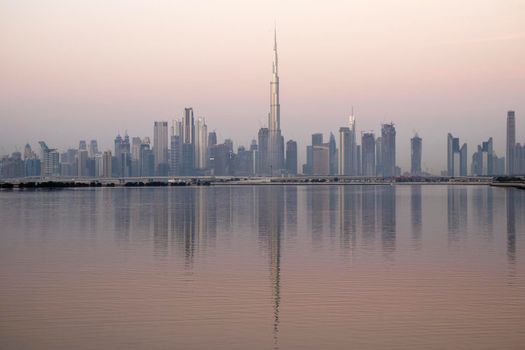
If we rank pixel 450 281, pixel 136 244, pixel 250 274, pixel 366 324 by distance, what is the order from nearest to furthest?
pixel 366 324
pixel 450 281
pixel 250 274
pixel 136 244

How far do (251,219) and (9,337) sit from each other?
120 ft

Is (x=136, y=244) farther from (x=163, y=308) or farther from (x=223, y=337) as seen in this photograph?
(x=223, y=337)

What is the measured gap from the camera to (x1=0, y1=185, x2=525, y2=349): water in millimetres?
15219

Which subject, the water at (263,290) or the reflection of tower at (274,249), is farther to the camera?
the reflection of tower at (274,249)

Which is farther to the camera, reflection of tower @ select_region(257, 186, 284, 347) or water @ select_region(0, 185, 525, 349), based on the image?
reflection of tower @ select_region(257, 186, 284, 347)

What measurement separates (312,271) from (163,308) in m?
7.28

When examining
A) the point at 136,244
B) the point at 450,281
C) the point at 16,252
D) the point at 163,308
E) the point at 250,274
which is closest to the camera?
the point at 163,308

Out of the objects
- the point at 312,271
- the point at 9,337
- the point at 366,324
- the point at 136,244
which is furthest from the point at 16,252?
the point at 366,324

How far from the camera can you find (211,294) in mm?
19875

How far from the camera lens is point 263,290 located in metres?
20.6

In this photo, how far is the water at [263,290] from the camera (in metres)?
15.2

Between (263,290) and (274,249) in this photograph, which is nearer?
(263,290)

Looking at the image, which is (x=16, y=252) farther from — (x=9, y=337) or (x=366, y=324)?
(x=366, y=324)

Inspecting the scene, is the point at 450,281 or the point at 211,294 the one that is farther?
the point at 450,281
